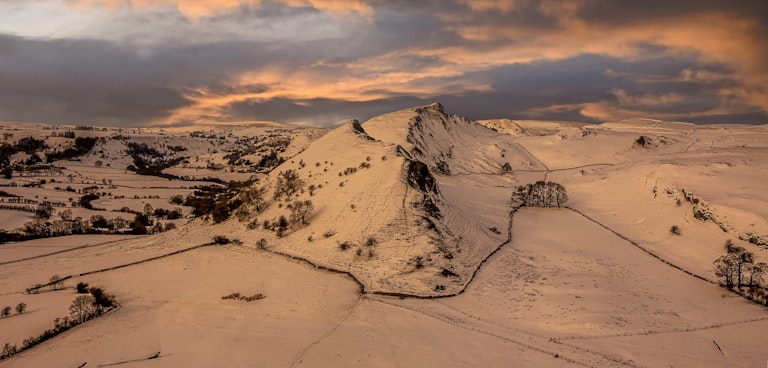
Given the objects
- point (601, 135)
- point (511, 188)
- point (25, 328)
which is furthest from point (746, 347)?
point (601, 135)

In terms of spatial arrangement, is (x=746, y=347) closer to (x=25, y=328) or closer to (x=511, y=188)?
(x=25, y=328)

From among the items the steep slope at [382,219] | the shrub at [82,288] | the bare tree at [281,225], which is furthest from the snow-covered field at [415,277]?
the bare tree at [281,225]

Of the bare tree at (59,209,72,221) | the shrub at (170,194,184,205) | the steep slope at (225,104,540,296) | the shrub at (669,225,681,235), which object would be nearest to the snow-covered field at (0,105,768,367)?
the steep slope at (225,104,540,296)

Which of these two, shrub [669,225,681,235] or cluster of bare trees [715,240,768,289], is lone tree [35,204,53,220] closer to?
cluster of bare trees [715,240,768,289]

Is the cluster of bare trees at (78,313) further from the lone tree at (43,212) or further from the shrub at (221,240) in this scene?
the lone tree at (43,212)

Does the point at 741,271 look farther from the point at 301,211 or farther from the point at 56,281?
the point at 56,281

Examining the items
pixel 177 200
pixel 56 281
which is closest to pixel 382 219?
pixel 56 281
